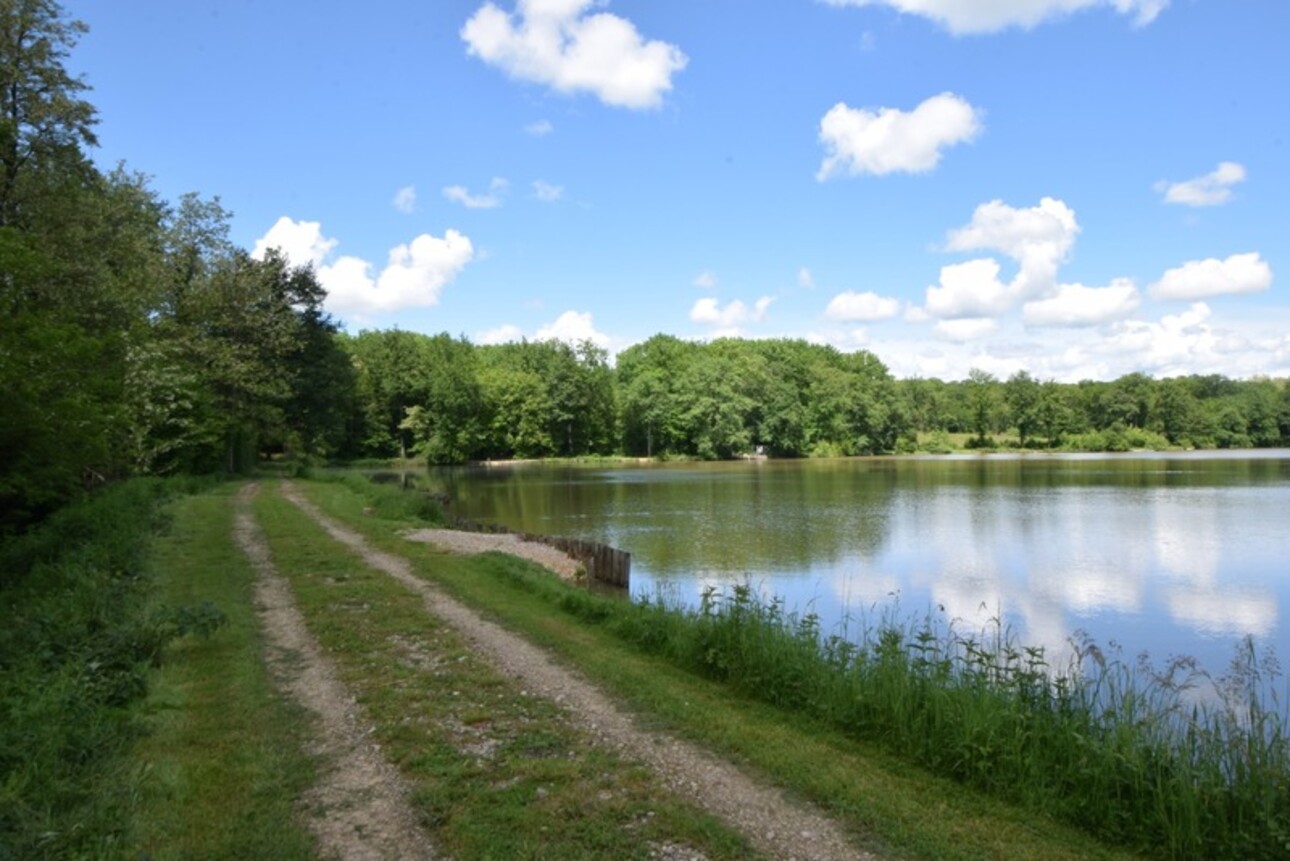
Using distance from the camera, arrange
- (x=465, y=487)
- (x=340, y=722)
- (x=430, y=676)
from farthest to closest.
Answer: (x=465, y=487) → (x=430, y=676) → (x=340, y=722)

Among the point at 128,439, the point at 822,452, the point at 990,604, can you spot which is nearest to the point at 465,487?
the point at 128,439

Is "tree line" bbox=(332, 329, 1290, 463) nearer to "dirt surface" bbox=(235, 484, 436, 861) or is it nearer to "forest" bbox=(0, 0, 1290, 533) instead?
"forest" bbox=(0, 0, 1290, 533)

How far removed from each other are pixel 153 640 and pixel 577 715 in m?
4.71

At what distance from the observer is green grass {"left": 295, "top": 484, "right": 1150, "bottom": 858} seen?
201 inches

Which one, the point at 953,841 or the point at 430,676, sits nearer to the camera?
the point at 953,841

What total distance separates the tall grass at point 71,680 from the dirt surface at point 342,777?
3.53 ft

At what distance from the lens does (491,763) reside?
19.8 feet

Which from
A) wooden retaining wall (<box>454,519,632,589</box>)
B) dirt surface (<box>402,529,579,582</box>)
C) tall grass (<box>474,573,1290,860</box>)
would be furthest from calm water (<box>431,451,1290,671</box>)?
tall grass (<box>474,573,1290,860</box>)

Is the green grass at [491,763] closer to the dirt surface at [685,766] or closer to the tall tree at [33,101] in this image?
the dirt surface at [685,766]

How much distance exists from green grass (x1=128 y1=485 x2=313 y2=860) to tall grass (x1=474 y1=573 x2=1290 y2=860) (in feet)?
14.7

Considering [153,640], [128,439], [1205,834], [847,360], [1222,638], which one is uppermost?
[847,360]

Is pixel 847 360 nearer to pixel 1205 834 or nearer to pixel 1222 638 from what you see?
pixel 1222 638

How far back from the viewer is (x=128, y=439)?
23703 mm

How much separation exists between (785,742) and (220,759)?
450cm
